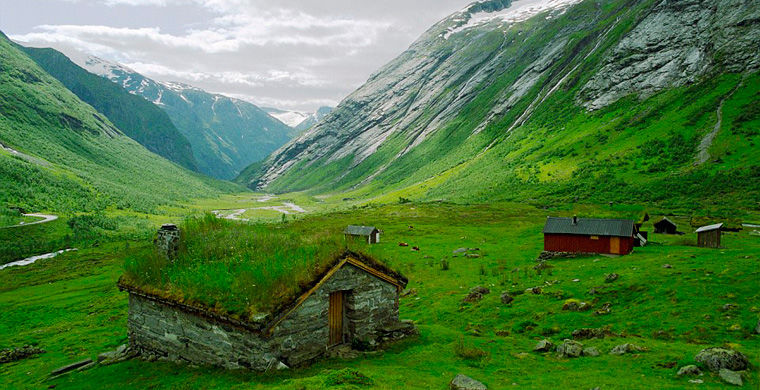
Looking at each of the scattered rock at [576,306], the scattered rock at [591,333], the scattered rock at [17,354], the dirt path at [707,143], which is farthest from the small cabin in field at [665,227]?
the scattered rock at [17,354]

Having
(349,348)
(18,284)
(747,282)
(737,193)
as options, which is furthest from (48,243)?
(737,193)

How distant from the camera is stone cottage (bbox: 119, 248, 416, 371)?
15961 mm

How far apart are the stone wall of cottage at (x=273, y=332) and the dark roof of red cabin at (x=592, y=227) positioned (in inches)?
1349

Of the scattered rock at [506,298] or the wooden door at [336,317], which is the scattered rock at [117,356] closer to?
the wooden door at [336,317]

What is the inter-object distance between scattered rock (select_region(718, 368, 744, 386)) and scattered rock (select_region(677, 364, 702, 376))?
620 millimetres

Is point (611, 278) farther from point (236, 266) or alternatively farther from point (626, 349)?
point (236, 266)

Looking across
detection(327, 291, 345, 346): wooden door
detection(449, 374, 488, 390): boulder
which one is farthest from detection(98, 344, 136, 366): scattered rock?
detection(449, 374, 488, 390): boulder

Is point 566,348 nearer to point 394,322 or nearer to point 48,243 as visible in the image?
point 394,322

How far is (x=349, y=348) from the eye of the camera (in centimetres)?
1892

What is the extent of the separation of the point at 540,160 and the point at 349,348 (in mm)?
128326

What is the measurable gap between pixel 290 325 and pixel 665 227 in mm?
61493

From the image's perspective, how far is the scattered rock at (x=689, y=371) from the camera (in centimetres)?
1405

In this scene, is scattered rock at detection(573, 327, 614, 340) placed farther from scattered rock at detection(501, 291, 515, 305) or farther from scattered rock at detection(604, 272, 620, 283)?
scattered rock at detection(604, 272, 620, 283)

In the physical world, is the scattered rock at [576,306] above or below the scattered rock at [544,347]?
below
